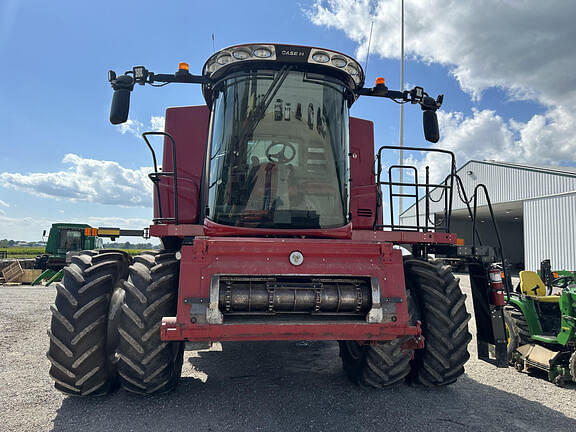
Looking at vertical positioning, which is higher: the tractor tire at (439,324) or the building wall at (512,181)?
the building wall at (512,181)

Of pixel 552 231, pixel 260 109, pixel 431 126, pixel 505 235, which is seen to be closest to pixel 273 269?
pixel 260 109

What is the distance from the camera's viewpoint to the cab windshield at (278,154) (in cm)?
400

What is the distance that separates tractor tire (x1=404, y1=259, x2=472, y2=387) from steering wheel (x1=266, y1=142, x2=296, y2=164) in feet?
5.98

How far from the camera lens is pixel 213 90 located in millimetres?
4391

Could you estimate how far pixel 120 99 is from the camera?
13.9 feet

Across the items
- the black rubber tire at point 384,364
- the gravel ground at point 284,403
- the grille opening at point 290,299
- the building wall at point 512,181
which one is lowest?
the gravel ground at point 284,403

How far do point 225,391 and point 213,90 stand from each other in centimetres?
315

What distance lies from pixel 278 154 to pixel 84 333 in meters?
2.40

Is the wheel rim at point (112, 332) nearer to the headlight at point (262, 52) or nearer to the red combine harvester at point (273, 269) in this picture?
the red combine harvester at point (273, 269)

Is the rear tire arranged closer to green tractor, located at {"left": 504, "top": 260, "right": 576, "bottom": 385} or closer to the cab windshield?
green tractor, located at {"left": 504, "top": 260, "right": 576, "bottom": 385}

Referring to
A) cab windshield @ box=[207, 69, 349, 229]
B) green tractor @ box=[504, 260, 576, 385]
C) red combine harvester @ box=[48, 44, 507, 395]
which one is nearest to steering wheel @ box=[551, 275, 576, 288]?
green tractor @ box=[504, 260, 576, 385]

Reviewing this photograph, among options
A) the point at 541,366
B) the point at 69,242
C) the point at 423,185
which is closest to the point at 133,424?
the point at 423,185

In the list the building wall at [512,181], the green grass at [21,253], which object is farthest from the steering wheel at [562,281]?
the green grass at [21,253]

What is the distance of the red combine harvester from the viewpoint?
351 centimetres
